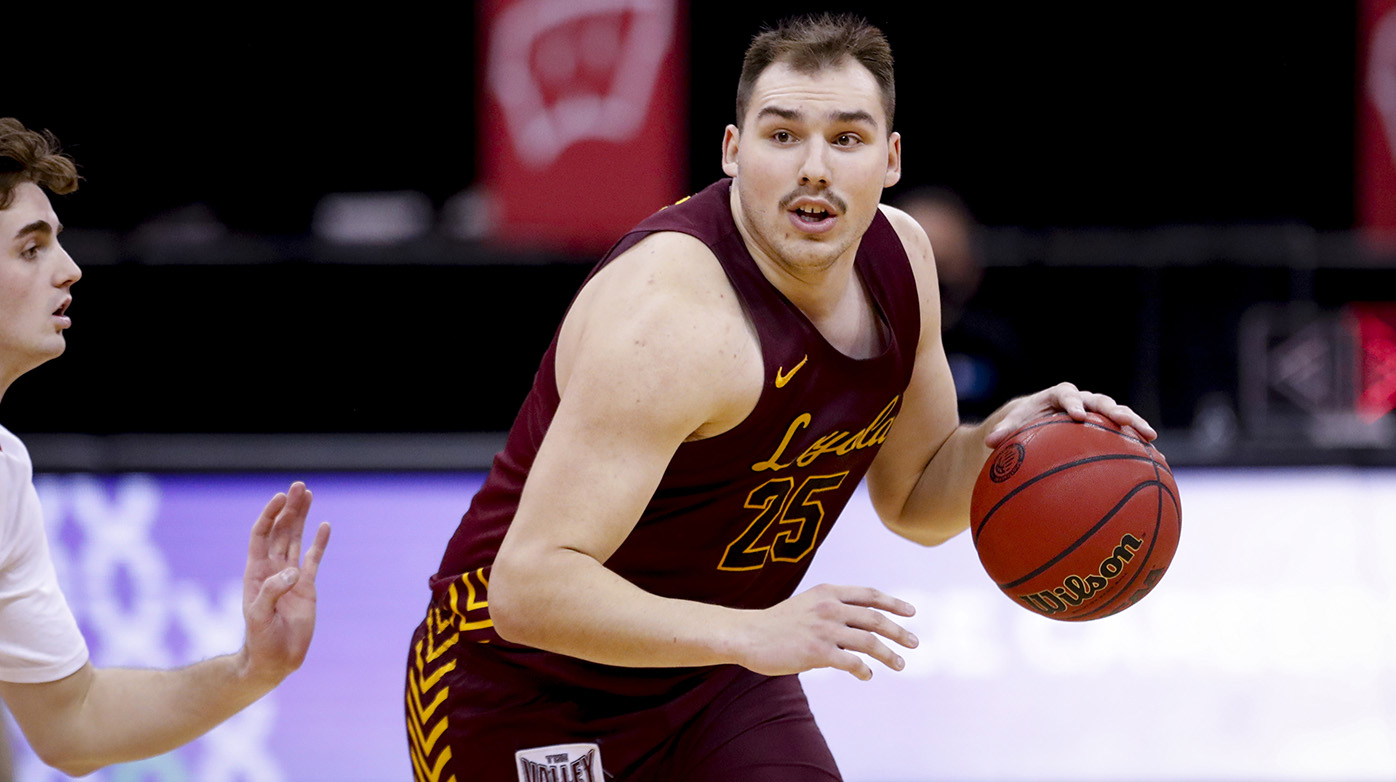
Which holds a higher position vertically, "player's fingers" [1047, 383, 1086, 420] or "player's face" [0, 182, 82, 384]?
"player's face" [0, 182, 82, 384]

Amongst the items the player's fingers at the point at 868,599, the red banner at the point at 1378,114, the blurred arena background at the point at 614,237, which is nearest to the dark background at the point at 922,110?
the blurred arena background at the point at 614,237

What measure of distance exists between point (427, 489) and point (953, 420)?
2.26 metres

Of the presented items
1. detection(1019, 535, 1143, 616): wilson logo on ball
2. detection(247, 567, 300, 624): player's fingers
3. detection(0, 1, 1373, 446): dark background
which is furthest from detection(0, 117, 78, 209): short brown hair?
detection(0, 1, 1373, 446): dark background

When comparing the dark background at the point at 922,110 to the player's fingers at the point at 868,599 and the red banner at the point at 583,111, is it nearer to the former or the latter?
the red banner at the point at 583,111

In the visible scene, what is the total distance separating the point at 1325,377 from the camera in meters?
7.43

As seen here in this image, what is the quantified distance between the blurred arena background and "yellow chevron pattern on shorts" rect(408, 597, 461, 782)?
1887 millimetres

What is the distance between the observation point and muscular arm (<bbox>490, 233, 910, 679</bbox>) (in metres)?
2.39

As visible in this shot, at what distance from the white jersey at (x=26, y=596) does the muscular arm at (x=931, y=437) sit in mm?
1702

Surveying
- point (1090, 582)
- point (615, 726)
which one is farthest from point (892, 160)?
point (615, 726)

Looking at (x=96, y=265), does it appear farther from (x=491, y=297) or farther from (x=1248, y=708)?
(x=1248, y=708)

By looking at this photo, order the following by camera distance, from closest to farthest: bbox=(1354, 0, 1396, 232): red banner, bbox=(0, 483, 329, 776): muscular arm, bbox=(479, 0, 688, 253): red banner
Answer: bbox=(0, 483, 329, 776): muscular arm < bbox=(479, 0, 688, 253): red banner < bbox=(1354, 0, 1396, 232): red banner

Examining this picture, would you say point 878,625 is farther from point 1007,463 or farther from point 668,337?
point 1007,463

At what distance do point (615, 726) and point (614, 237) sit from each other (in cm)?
485

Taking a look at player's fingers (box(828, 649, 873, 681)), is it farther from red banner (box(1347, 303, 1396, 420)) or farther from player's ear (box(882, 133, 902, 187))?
red banner (box(1347, 303, 1396, 420))
